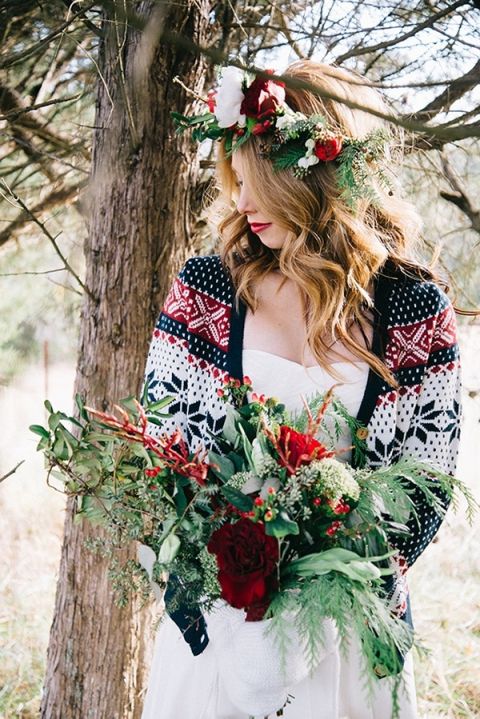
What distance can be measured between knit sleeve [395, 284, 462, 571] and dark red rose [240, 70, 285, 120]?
0.61 meters

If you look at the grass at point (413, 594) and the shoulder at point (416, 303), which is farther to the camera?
the grass at point (413, 594)

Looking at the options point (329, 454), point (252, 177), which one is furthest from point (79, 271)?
point (329, 454)

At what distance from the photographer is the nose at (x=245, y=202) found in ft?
5.74

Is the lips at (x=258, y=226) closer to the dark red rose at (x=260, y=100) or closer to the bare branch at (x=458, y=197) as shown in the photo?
the dark red rose at (x=260, y=100)

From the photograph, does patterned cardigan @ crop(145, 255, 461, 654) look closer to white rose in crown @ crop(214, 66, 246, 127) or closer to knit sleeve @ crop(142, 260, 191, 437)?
knit sleeve @ crop(142, 260, 191, 437)

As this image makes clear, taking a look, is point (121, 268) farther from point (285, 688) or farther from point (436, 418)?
point (285, 688)

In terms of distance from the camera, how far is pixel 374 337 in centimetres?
176

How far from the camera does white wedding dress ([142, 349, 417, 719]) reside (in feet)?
4.92

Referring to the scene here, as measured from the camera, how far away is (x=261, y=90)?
1680 millimetres

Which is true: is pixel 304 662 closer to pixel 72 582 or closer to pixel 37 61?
pixel 72 582

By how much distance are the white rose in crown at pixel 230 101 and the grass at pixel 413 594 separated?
49.9 inches

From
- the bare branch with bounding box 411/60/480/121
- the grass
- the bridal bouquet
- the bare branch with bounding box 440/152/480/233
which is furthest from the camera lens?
the grass

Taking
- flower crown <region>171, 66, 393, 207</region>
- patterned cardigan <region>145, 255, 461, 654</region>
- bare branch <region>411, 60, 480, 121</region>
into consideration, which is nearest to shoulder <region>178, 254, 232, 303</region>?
patterned cardigan <region>145, 255, 461, 654</region>

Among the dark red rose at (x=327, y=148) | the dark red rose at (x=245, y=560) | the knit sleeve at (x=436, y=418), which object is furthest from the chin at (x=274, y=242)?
the dark red rose at (x=245, y=560)
